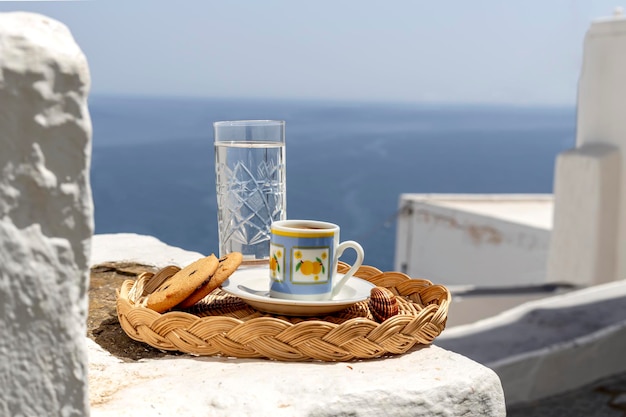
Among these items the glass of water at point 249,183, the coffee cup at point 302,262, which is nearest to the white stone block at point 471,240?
the glass of water at point 249,183

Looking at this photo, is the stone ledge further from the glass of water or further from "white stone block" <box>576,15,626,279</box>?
"white stone block" <box>576,15,626,279</box>

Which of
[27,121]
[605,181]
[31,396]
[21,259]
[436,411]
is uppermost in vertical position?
[27,121]

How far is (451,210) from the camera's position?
8.54 m

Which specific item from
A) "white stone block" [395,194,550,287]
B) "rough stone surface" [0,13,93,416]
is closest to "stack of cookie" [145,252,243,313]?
"rough stone surface" [0,13,93,416]

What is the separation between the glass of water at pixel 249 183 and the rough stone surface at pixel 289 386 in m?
0.30

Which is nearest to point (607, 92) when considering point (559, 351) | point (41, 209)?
point (559, 351)

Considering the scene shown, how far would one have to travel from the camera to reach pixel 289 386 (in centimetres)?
87

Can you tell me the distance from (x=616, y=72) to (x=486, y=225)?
9.00 feet

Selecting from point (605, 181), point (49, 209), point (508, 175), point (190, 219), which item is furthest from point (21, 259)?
point (508, 175)

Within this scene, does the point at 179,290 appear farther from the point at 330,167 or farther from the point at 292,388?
the point at 330,167

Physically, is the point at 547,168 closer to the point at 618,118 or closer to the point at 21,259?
the point at 618,118

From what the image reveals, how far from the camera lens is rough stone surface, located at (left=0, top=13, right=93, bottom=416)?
612mm

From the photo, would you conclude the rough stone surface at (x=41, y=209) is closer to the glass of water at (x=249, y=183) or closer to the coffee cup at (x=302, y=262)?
the coffee cup at (x=302, y=262)

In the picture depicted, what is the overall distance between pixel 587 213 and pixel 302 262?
509 cm
